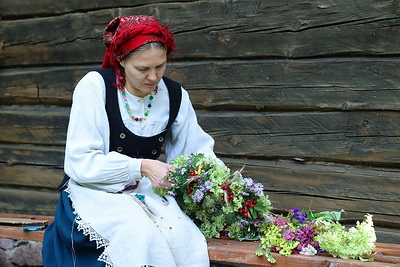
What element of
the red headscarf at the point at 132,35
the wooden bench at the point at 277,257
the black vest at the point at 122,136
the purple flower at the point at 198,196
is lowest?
the wooden bench at the point at 277,257

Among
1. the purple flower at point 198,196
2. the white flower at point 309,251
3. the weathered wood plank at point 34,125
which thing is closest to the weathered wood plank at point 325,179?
the white flower at point 309,251

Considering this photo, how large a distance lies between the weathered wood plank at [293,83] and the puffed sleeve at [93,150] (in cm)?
136

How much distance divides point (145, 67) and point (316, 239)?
3.68 ft

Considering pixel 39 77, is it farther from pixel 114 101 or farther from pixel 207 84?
pixel 114 101

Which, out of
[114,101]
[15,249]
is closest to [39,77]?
[15,249]

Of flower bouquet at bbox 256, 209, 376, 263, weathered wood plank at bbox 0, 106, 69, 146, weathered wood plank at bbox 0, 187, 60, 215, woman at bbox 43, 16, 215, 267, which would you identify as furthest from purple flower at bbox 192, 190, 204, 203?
weathered wood plank at bbox 0, 187, 60, 215

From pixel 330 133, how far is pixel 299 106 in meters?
0.26

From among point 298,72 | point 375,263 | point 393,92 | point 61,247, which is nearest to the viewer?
point 375,263

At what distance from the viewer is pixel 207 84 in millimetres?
4211

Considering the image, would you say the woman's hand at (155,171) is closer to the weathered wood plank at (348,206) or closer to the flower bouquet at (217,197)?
the flower bouquet at (217,197)

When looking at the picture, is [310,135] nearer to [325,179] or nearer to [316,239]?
[325,179]

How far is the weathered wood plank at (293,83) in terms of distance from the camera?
3666 millimetres

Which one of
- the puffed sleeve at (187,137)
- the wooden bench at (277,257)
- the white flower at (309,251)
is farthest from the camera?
the puffed sleeve at (187,137)

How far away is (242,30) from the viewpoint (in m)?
4.04
